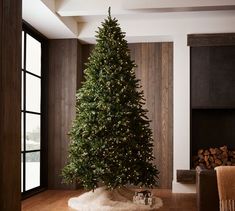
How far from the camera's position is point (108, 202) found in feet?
15.3

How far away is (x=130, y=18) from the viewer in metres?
6.16

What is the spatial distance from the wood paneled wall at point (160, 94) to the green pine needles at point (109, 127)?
142cm

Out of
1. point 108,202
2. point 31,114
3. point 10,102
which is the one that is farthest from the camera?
point 31,114

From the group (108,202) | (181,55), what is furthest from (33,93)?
(181,55)

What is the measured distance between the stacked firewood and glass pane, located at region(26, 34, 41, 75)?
9.19ft

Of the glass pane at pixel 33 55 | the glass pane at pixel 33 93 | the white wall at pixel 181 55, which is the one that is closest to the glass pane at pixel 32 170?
the glass pane at pixel 33 93

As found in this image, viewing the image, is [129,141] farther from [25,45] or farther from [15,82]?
[15,82]

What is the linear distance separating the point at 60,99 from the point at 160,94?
159 centimetres

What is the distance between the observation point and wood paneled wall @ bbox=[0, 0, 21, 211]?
6.38ft

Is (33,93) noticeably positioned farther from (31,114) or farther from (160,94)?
(160,94)

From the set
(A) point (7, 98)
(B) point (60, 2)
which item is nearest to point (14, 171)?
(A) point (7, 98)

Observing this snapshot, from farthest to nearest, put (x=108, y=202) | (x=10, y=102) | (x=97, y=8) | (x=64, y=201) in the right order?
(x=97, y=8) < (x=64, y=201) < (x=108, y=202) < (x=10, y=102)

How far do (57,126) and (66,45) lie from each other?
4.26 ft

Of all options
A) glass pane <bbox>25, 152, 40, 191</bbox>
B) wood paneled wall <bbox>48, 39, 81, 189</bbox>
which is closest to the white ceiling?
wood paneled wall <bbox>48, 39, 81, 189</bbox>
